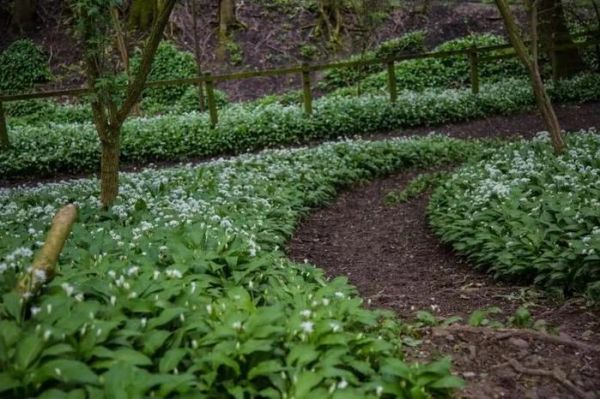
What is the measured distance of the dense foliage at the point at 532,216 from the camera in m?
5.42

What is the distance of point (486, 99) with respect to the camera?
16.1 m

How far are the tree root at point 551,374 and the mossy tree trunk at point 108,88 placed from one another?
5.20 meters

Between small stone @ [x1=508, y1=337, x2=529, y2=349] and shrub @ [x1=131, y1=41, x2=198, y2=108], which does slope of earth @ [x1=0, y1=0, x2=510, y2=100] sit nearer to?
shrub @ [x1=131, y1=41, x2=198, y2=108]

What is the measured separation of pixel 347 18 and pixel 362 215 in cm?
1704

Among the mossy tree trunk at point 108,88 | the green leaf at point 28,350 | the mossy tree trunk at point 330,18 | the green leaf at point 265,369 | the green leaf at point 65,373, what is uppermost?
the mossy tree trunk at point 330,18

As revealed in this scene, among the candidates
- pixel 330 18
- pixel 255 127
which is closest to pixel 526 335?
pixel 255 127

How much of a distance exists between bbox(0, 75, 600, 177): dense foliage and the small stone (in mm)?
10597

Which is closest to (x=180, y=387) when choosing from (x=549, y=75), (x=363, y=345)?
(x=363, y=345)

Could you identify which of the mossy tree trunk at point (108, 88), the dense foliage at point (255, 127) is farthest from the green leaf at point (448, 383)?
the dense foliage at point (255, 127)

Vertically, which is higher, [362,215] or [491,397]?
[491,397]

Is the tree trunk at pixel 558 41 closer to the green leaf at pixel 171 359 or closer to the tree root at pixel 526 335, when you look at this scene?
the tree root at pixel 526 335

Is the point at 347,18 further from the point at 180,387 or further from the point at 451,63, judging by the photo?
the point at 180,387

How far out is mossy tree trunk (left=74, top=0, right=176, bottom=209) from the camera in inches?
275

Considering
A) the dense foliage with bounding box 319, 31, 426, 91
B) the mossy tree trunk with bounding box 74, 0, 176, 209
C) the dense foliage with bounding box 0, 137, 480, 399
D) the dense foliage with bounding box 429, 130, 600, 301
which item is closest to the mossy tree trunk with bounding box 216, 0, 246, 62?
the dense foliage with bounding box 319, 31, 426, 91
